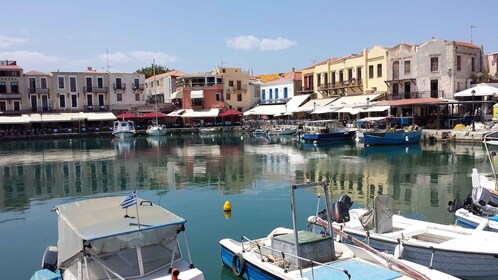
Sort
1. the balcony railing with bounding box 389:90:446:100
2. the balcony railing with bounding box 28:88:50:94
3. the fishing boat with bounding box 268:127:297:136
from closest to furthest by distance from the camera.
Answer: the balcony railing with bounding box 389:90:446:100, the fishing boat with bounding box 268:127:297:136, the balcony railing with bounding box 28:88:50:94

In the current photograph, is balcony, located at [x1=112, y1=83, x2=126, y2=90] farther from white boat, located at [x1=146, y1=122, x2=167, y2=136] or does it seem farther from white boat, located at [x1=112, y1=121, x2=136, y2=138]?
white boat, located at [x1=146, y1=122, x2=167, y2=136]

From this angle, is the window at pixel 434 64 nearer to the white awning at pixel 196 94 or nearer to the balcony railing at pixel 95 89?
the white awning at pixel 196 94

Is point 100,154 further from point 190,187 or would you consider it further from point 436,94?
point 436,94

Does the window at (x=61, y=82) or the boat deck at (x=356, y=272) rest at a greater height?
the window at (x=61, y=82)

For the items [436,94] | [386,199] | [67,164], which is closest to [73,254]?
[386,199]

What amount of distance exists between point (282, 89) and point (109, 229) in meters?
67.6

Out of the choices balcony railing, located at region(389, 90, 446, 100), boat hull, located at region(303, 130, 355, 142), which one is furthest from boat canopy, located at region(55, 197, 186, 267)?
balcony railing, located at region(389, 90, 446, 100)

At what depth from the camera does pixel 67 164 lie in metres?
37.5

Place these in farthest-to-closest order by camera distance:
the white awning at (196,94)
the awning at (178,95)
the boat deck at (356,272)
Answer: the awning at (178,95) < the white awning at (196,94) < the boat deck at (356,272)

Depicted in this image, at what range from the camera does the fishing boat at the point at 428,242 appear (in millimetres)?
9844

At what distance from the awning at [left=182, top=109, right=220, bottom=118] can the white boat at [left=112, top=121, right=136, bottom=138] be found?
32.4ft

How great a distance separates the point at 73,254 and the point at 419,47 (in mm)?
49906

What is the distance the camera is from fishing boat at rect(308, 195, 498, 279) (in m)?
9.84

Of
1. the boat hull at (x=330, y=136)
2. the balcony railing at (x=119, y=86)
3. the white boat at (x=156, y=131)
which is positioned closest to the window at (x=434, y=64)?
the boat hull at (x=330, y=136)
